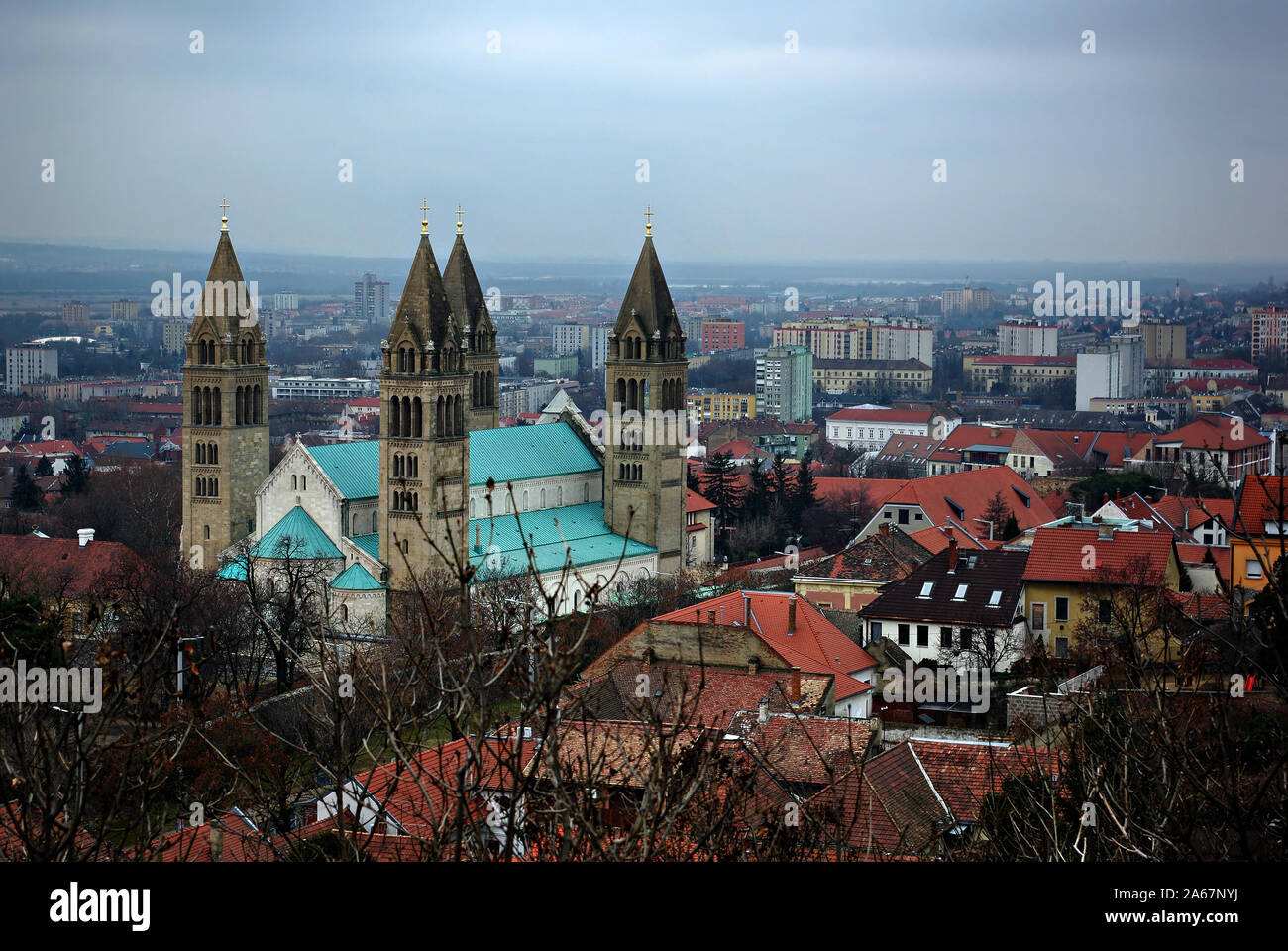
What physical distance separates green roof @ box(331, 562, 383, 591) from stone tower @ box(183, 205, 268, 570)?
4.89m

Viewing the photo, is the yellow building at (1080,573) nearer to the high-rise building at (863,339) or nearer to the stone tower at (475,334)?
the stone tower at (475,334)

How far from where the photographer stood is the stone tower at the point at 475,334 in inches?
1901

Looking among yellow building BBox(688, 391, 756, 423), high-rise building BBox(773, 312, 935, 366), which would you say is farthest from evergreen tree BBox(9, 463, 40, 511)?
high-rise building BBox(773, 312, 935, 366)

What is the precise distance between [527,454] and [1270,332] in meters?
97.9

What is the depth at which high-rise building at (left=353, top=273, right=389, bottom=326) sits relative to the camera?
184000mm

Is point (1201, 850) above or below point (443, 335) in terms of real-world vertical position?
below

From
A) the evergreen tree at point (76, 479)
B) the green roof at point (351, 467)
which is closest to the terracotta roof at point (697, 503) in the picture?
the green roof at point (351, 467)

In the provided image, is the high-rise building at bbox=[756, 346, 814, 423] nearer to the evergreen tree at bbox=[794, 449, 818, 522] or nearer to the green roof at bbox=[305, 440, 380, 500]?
the evergreen tree at bbox=[794, 449, 818, 522]

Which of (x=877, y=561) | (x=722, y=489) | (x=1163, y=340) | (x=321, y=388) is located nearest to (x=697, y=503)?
(x=722, y=489)

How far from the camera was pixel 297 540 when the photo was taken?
4103 centimetres

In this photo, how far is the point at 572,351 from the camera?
611 ft

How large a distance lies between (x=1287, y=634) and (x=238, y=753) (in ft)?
55.9
